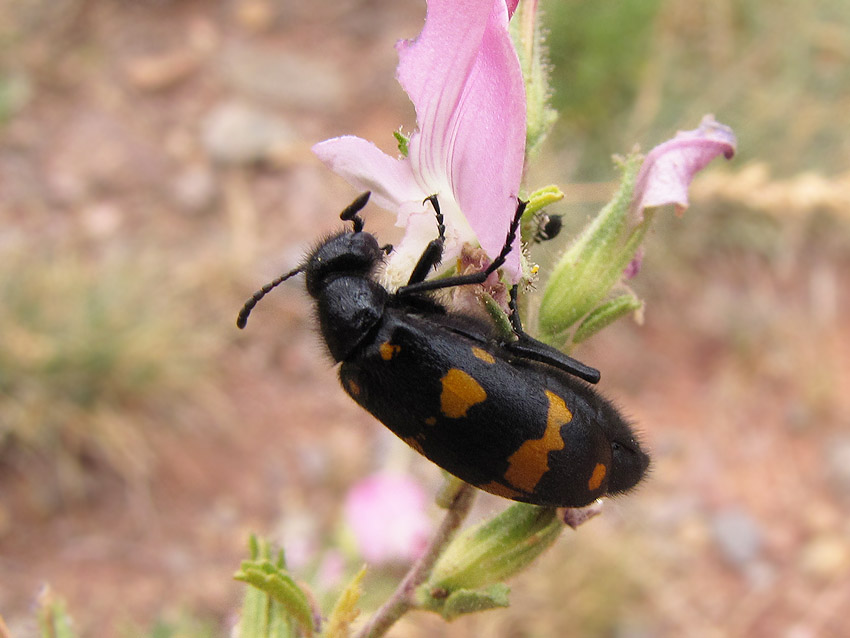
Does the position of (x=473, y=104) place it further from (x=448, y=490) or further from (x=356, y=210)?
(x=448, y=490)

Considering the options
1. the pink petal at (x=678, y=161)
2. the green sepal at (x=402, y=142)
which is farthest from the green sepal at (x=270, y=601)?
the pink petal at (x=678, y=161)

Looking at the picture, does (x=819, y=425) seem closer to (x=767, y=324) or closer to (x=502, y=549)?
(x=767, y=324)

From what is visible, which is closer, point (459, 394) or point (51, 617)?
point (459, 394)

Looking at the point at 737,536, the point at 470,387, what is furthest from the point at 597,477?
the point at 737,536

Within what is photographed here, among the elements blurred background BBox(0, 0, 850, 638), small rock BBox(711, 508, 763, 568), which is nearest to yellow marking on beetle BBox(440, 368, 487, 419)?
blurred background BBox(0, 0, 850, 638)

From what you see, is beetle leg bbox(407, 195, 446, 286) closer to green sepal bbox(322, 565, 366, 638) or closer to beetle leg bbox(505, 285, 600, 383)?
beetle leg bbox(505, 285, 600, 383)

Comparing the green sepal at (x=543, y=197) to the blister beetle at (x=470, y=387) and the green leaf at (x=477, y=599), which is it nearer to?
the blister beetle at (x=470, y=387)
